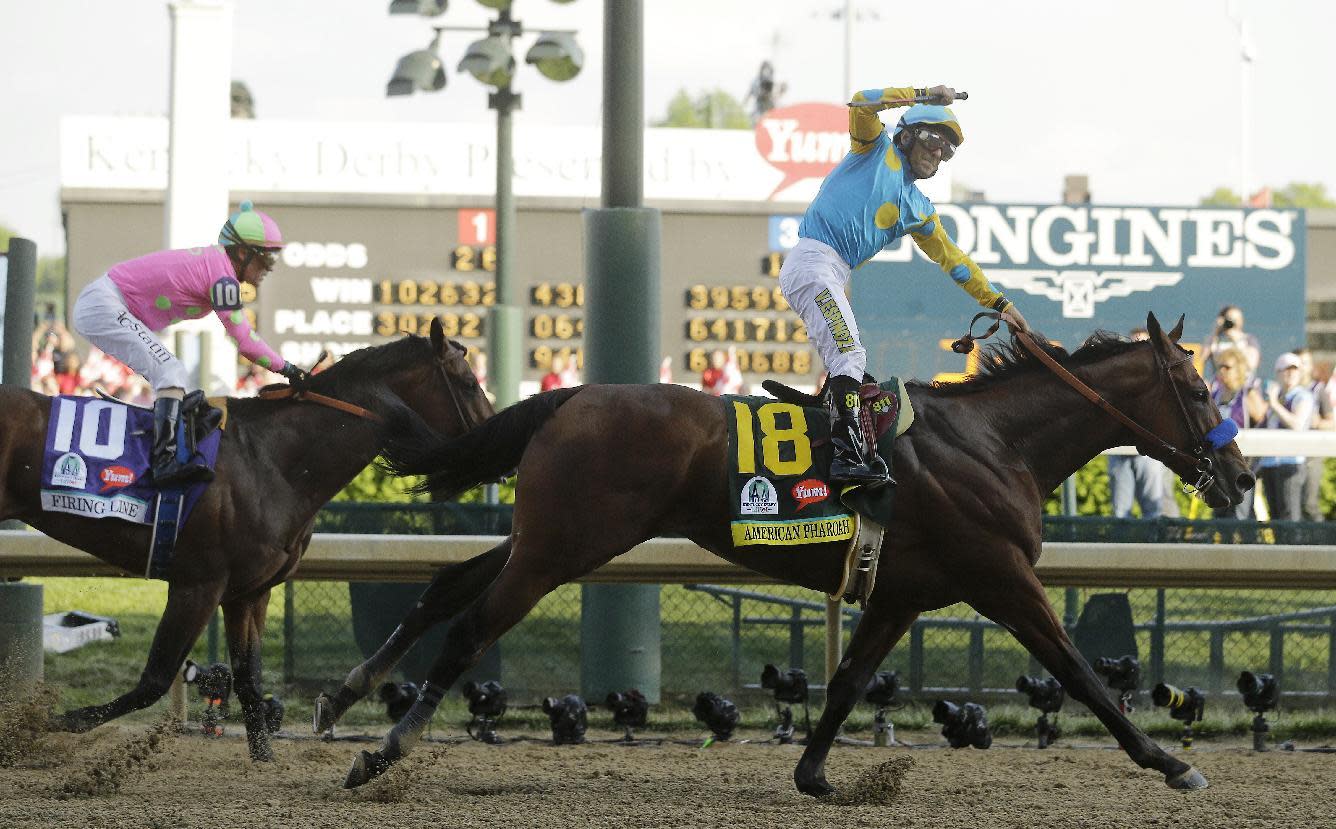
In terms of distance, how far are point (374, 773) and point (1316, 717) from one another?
4.39 metres

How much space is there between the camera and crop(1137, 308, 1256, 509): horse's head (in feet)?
19.4

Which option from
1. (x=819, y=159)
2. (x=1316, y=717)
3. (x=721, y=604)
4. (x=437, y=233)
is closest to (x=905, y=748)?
(x=721, y=604)

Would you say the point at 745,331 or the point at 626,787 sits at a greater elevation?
the point at 745,331

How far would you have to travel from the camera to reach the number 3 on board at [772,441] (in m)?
5.49

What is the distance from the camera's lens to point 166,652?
5762mm

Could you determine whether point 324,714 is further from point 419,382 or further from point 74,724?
point 419,382

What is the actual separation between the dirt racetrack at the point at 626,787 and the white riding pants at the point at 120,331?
1287 millimetres

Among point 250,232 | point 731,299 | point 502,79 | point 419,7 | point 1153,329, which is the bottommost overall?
point 1153,329

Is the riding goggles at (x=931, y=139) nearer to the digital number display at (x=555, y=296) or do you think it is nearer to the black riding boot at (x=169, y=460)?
the black riding boot at (x=169, y=460)

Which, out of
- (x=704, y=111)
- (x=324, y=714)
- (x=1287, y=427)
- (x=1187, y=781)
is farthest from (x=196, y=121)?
(x=704, y=111)

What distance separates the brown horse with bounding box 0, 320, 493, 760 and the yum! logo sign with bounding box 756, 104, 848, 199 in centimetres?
1495

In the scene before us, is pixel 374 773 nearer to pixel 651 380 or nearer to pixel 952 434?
pixel 952 434

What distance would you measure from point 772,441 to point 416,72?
8155mm

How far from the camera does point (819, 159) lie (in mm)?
21953
